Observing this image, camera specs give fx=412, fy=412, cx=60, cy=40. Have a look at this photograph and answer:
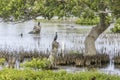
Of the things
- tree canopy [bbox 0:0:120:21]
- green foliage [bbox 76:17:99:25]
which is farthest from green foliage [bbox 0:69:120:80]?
green foliage [bbox 76:17:99:25]

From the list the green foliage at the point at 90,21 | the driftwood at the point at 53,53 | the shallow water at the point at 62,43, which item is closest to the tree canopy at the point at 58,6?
the green foliage at the point at 90,21

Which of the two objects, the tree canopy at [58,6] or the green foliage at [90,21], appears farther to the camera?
the green foliage at [90,21]

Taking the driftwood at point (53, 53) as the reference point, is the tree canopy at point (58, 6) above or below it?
above

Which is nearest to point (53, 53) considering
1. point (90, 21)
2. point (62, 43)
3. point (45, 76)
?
point (45, 76)

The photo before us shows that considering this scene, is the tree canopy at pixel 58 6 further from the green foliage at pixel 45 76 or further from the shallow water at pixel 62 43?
the shallow water at pixel 62 43

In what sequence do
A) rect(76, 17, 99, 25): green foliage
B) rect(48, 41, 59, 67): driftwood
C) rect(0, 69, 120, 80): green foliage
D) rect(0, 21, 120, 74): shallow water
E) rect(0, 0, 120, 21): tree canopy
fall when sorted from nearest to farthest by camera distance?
1. rect(0, 0, 120, 21): tree canopy
2. rect(0, 69, 120, 80): green foliage
3. rect(76, 17, 99, 25): green foliage
4. rect(48, 41, 59, 67): driftwood
5. rect(0, 21, 120, 74): shallow water

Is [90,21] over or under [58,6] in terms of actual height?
under

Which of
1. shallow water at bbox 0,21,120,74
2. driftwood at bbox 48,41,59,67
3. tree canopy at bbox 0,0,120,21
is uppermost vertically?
tree canopy at bbox 0,0,120,21

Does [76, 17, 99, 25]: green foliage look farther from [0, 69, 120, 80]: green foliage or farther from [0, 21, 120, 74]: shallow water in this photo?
[0, 69, 120, 80]: green foliage

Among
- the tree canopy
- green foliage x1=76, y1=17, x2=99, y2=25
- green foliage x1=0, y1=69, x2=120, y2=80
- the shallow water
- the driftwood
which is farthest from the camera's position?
the shallow water

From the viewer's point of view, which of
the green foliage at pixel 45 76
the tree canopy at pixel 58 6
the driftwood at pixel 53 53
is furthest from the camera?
the driftwood at pixel 53 53

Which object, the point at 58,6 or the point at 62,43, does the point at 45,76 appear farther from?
the point at 62,43

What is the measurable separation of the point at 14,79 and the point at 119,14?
176 inches

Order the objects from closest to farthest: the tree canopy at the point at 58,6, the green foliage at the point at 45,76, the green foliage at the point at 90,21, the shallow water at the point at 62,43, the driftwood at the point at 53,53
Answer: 1. the tree canopy at the point at 58,6
2. the green foliage at the point at 45,76
3. the green foliage at the point at 90,21
4. the driftwood at the point at 53,53
5. the shallow water at the point at 62,43
